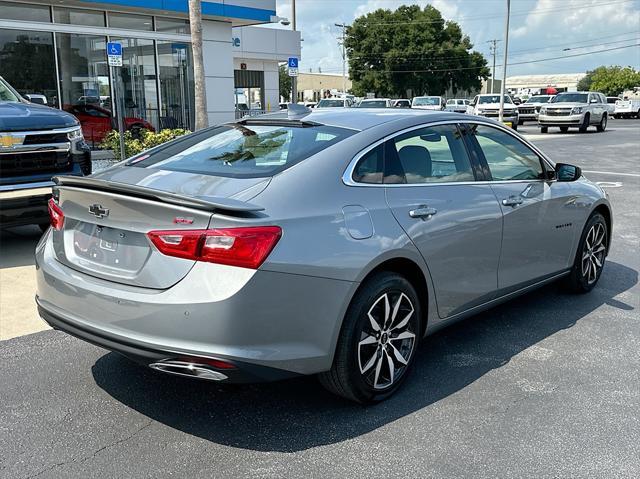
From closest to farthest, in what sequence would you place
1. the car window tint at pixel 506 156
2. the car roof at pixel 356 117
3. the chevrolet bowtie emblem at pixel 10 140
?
the car roof at pixel 356 117
the car window tint at pixel 506 156
the chevrolet bowtie emblem at pixel 10 140

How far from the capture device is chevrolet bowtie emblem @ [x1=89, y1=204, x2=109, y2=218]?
3.28 meters

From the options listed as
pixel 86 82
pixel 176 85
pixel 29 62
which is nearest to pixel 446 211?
pixel 29 62

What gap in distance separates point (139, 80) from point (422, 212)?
1510 centimetres

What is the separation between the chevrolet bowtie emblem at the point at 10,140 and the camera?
6.39m

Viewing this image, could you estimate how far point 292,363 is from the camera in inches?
123

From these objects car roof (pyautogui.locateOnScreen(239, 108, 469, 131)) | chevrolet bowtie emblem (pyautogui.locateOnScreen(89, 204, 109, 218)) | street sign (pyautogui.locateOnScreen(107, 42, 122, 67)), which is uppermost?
street sign (pyautogui.locateOnScreen(107, 42, 122, 67))

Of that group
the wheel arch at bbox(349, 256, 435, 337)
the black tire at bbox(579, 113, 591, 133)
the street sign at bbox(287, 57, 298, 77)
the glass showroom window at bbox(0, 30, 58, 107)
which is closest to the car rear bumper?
the wheel arch at bbox(349, 256, 435, 337)

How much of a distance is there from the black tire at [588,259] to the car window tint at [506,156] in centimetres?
89

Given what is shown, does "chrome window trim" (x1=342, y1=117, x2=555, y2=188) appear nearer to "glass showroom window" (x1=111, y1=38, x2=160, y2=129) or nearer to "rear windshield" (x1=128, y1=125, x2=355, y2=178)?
"rear windshield" (x1=128, y1=125, x2=355, y2=178)

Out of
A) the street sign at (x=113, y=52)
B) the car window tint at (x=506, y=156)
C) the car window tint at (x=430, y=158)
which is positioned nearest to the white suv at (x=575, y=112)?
the street sign at (x=113, y=52)

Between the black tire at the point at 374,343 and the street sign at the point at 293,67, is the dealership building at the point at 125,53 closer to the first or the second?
the street sign at the point at 293,67

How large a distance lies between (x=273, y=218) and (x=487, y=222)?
1.81m

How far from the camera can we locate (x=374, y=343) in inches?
140

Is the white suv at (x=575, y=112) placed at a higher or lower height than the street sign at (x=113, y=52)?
lower
